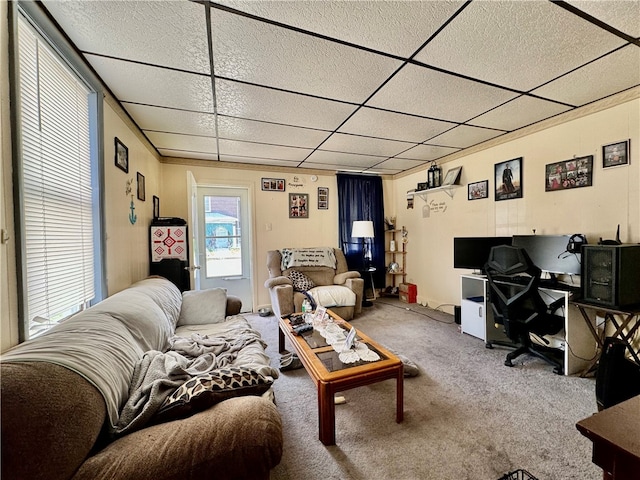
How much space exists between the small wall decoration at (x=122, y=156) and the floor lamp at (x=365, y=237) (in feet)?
10.2

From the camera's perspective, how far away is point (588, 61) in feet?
5.65

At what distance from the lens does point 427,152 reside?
3.68m

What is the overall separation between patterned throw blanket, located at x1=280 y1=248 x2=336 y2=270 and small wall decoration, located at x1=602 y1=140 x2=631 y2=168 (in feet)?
10.5

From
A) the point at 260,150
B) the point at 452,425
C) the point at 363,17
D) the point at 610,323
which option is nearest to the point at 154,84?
the point at 363,17

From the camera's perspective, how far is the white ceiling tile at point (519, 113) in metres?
2.29

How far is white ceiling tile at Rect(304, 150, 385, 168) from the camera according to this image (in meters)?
3.75

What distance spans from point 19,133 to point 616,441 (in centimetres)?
208

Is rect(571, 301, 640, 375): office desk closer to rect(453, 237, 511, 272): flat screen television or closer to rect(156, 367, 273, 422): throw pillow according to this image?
rect(453, 237, 511, 272): flat screen television

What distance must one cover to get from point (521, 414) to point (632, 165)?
7.04 ft

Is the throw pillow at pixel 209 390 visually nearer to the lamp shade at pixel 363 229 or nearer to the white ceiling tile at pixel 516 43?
the white ceiling tile at pixel 516 43

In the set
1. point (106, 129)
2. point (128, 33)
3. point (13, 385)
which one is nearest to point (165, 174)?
point (106, 129)

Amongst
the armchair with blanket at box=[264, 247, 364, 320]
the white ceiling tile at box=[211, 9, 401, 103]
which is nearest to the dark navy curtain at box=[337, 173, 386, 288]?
the armchair with blanket at box=[264, 247, 364, 320]

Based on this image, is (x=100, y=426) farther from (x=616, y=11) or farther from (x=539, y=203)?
(x=539, y=203)

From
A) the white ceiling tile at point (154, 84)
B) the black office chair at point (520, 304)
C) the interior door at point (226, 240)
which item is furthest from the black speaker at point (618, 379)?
the interior door at point (226, 240)
